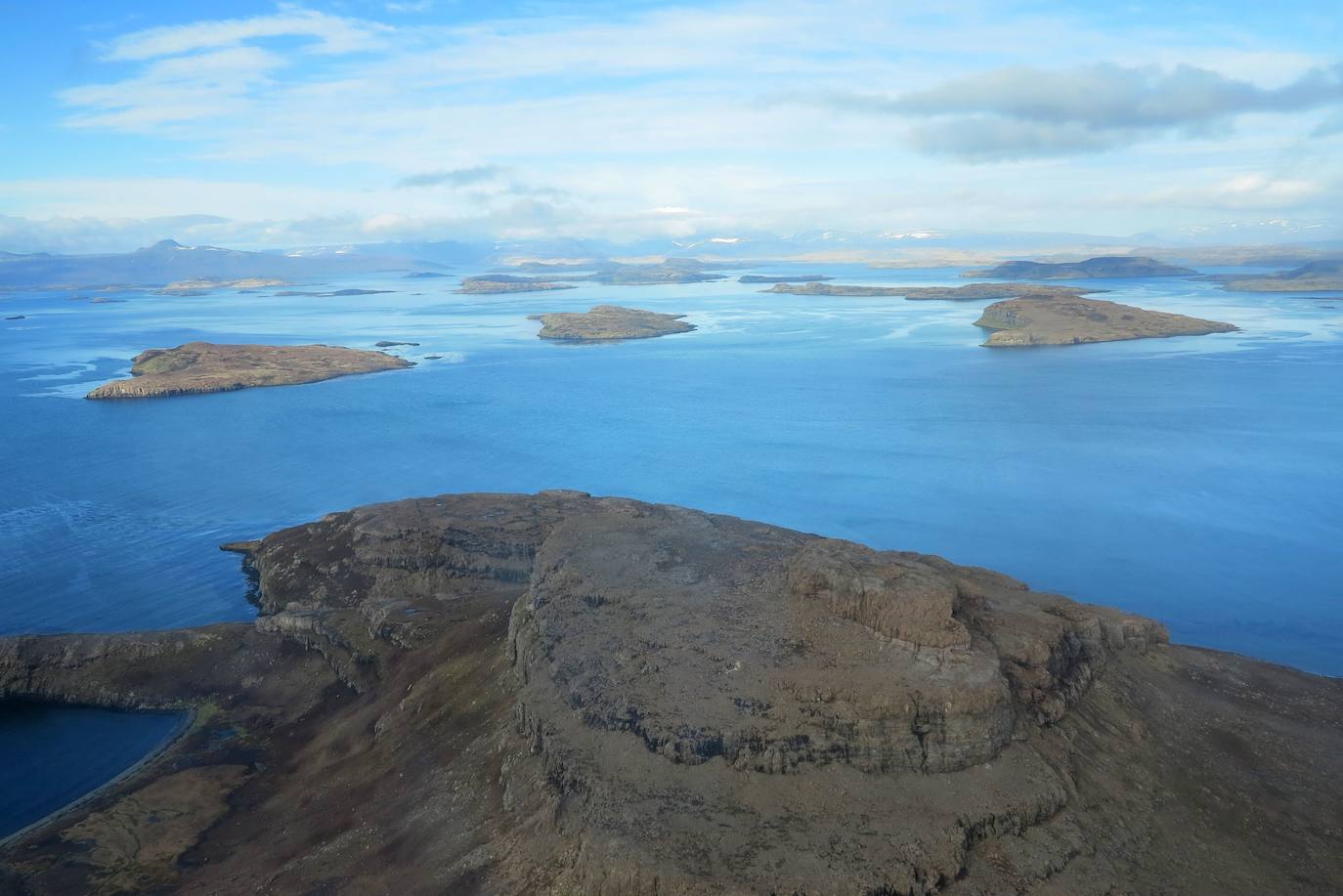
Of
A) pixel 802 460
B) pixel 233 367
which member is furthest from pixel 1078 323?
pixel 233 367

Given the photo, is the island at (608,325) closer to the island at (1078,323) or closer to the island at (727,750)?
the island at (1078,323)

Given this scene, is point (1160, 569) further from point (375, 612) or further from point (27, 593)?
point (27, 593)

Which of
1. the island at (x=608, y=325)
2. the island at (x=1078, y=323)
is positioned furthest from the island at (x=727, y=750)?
the island at (x=608, y=325)

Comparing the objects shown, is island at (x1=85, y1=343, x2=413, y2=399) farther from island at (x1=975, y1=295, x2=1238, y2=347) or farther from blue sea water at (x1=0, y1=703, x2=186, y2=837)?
island at (x1=975, y1=295, x2=1238, y2=347)

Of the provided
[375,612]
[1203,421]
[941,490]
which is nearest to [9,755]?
[375,612]

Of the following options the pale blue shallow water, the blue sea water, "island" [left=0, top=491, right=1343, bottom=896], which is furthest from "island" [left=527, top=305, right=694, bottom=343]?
"island" [left=0, top=491, right=1343, bottom=896]

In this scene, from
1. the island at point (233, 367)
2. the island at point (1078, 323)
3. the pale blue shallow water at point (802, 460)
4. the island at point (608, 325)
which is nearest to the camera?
the pale blue shallow water at point (802, 460)

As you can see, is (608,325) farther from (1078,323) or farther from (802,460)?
(802,460)
